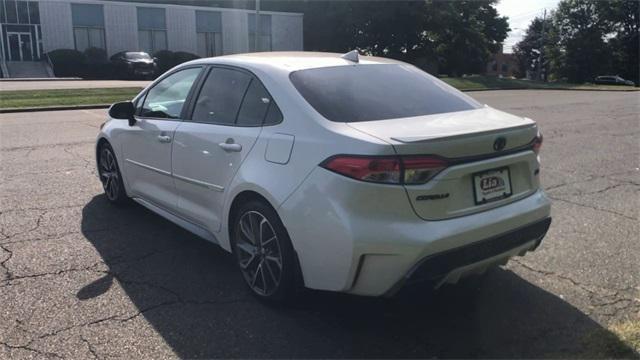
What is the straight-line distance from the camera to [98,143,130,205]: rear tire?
5602 millimetres

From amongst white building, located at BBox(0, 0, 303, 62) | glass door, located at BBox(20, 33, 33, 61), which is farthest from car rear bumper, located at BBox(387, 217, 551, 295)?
glass door, located at BBox(20, 33, 33, 61)

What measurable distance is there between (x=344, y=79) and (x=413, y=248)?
1.34 m

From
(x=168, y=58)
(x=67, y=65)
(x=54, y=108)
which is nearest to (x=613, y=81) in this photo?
(x=168, y=58)

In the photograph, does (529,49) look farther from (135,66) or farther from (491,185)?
(491,185)

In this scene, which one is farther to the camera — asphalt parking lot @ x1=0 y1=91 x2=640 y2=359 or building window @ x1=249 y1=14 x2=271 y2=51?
building window @ x1=249 y1=14 x2=271 y2=51

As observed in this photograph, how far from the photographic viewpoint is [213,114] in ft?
13.5

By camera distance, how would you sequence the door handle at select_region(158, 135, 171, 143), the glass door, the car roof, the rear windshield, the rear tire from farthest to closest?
the glass door
the rear tire
the door handle at select_region(158, 135, 171, 143)
the car roof
the rear windshield

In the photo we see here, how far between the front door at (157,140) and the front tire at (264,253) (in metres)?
1.02

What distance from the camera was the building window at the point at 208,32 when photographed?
46.6 metres

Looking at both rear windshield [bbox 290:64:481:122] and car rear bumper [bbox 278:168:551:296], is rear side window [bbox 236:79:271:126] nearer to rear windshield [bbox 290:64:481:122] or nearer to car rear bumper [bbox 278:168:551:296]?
rear windshield [bbox 290:64:481:122]

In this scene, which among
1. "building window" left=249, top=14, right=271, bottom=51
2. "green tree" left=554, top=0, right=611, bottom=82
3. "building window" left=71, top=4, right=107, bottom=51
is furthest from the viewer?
"green tree" left=554, top=0, right=611, bottom=82

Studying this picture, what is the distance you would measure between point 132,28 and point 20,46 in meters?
7.76

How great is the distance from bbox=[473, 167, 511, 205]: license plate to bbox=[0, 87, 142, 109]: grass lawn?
14976 mm

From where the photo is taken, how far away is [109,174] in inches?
229
